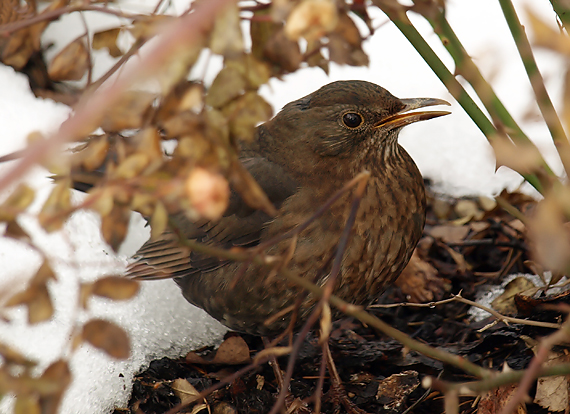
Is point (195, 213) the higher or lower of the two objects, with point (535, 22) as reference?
lower

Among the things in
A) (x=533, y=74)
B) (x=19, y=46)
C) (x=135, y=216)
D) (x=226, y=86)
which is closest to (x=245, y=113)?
(x=226, y=86)

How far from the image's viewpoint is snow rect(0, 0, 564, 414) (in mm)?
2467

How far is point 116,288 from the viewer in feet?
3.72

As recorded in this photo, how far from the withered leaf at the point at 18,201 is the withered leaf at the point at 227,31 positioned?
0.40 meters

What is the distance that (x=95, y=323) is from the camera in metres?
1.13

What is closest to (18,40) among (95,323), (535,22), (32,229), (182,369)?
(95,323)

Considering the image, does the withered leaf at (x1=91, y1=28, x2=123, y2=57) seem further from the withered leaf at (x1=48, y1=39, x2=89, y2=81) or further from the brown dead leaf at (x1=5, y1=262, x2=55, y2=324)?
the brown dead leaf at (x1=5, y1=262, x2=55, y2=324)

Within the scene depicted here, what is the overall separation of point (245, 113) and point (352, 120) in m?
1.54

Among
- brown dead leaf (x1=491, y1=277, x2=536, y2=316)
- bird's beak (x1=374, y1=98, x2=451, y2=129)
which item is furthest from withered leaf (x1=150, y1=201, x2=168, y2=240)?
brown dead leaf (x1=491, y1=277, x2=536, y2=316)

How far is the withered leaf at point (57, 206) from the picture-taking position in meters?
1.10

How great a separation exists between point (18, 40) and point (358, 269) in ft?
4.89

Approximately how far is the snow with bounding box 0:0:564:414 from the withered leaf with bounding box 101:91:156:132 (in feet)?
1.07

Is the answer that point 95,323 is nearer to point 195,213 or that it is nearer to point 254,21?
point 195,213

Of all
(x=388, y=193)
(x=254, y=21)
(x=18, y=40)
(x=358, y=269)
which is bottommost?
(x=358, y=269)
